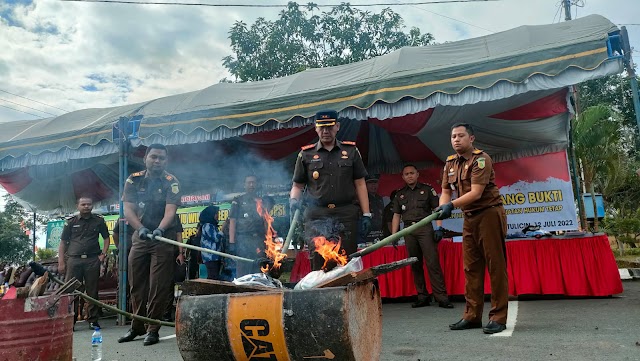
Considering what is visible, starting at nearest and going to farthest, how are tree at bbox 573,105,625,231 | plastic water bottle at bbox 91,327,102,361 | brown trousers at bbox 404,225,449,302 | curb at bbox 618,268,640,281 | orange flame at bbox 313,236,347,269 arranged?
orange flame at bbox 313,236,347,269 < plastic water bottle at bbox 91,327,102,361 < brown trousers at bbox 404,225,449,302 < curb at bbox 618,268,640,281 < tree at bbox 573,105,625,231

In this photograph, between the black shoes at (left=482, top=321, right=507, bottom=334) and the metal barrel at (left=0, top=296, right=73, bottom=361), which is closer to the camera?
the metal barrel at (left=0, top=296, right=73, bottom=361)

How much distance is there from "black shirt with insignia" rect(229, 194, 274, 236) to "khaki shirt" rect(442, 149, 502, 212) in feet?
9.40

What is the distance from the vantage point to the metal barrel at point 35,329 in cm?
288

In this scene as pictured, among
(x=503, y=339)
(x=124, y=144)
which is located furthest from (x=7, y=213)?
(x=503, y=339)

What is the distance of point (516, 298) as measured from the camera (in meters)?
6.23

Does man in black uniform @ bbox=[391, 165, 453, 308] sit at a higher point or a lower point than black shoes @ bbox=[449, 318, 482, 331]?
higher

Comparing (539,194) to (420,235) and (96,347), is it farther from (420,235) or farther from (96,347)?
(96,347)

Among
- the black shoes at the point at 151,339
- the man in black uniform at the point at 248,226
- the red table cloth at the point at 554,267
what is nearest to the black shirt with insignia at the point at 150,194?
the black shoes at the point at 151,339

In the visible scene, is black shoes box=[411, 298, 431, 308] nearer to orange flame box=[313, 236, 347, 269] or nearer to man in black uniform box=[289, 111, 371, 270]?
man in black uniform box=[289, 111, 371, 270]

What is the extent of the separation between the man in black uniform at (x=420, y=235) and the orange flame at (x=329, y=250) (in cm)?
235

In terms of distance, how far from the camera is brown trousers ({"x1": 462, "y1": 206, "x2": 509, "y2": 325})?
157 inches

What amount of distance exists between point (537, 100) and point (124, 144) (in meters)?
5.84

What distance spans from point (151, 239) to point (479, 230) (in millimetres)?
3194

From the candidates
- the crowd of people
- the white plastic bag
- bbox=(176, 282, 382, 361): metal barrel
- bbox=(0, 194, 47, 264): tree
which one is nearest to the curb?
the crowd of people
